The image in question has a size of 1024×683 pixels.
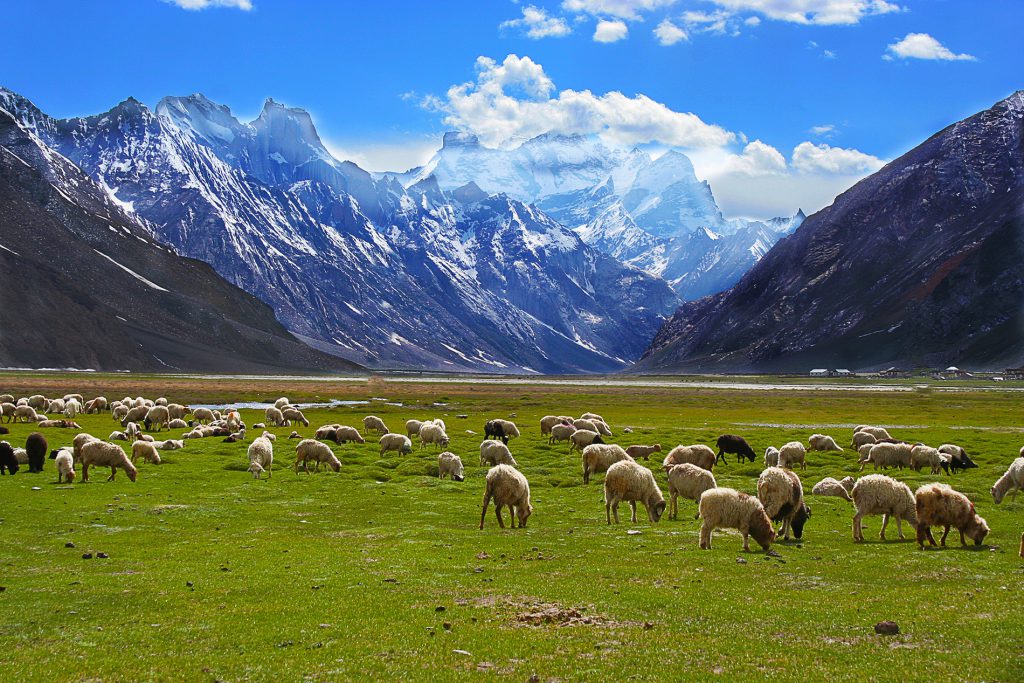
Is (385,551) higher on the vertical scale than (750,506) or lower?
→ lower

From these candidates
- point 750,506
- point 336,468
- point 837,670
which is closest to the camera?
point 837,670

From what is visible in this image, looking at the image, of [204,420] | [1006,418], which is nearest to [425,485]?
[204,420]

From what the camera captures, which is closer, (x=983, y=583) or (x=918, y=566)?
(x=983, y=583)

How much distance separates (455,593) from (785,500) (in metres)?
11.8

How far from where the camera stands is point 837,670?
1310 centimetres

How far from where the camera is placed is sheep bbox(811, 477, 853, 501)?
33.9 meters

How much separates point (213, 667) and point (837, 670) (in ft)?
34.4

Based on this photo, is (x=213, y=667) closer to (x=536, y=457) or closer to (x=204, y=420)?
(x=536, y=457)

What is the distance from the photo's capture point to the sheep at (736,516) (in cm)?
2259

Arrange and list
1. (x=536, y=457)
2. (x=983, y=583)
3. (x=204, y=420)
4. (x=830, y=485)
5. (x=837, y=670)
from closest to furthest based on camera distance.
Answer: (x=837, y=670) → (x=983, y=583) → (x=830, y=485) → (x=536, y=457) → (x=204, y=420)

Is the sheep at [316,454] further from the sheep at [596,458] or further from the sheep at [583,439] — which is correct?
the sheep at [583,439]

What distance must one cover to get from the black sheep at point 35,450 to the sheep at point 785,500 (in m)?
33.6

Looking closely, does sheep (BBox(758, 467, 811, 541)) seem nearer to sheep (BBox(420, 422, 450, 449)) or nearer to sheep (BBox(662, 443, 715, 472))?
sheep (BBox(662, 443, 715, 472))

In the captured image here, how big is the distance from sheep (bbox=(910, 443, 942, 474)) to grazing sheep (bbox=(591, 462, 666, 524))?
2025cm
